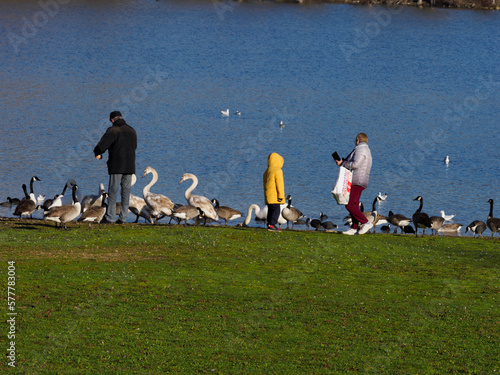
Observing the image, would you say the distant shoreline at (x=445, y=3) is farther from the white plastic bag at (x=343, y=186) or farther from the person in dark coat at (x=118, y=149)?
the person in dark coat at (x=118, y=149)

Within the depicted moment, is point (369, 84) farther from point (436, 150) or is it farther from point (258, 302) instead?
point (258, 302)

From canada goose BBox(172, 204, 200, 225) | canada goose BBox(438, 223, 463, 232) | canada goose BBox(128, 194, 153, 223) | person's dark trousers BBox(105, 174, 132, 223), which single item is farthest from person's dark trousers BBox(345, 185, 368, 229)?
canada goose BBox(438, 223, 463, 232)

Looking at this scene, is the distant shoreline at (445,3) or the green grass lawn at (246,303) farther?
the distant shoreline at (445,3)

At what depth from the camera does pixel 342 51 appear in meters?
78.0

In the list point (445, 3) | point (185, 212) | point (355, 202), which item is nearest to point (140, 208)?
point (185, 212)

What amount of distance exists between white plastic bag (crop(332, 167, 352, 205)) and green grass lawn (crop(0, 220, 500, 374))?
1234 millimetres

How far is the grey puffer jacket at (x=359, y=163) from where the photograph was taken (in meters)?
18.2

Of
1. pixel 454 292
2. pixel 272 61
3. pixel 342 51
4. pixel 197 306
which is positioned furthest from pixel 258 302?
pixel 342 51

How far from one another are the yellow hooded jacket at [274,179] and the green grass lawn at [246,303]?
1.27m

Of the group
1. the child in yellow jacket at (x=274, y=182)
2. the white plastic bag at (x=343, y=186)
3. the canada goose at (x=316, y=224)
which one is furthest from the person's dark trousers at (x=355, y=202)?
the canada goose at (x=316, y=224)

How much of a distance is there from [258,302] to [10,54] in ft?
210

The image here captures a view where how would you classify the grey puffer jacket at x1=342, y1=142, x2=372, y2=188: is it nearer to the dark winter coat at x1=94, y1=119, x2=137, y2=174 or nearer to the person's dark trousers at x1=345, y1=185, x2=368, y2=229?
the person's dark trousers at x1=345, y1=185, x2=368, y2=229

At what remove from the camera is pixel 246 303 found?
42.6 ft

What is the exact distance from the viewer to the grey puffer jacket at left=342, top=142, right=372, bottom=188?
18156 millimetres
